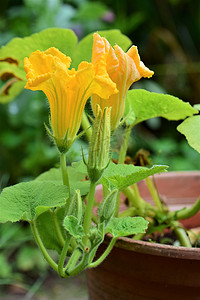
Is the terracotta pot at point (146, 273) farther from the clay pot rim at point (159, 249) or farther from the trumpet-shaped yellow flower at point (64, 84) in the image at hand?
the trumpet-shaped yellow flower at point (64, 84)

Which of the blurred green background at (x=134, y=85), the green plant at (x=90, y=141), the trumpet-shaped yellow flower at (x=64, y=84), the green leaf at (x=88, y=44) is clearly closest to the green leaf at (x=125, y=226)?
the green plant at (x=90, y=141)

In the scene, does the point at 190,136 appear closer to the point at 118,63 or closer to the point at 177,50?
the point at 118,63

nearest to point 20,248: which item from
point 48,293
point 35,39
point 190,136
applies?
point 48,293

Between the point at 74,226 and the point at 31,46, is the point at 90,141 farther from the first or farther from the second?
the point at 31,46

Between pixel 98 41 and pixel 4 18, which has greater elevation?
pixel 98 41

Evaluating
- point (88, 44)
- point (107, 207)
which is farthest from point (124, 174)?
point (88, 44)

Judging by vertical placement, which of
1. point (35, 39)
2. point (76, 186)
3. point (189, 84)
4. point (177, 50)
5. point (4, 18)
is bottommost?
point (189, 84)

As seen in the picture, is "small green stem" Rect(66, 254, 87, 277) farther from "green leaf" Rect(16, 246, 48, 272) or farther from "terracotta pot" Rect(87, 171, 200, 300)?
"green leaf" Rect(16, 246, 48, 272)
